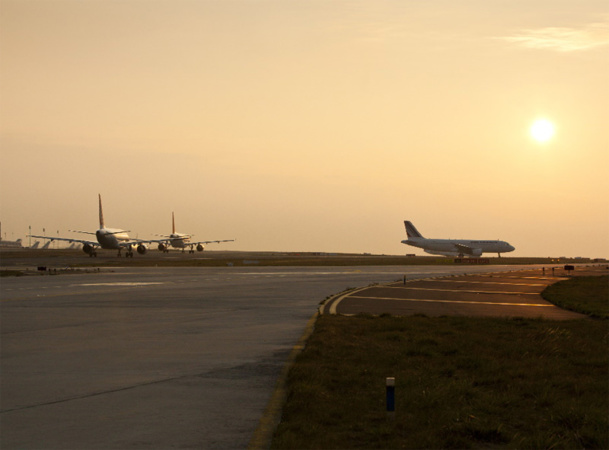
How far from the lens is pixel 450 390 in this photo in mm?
10938

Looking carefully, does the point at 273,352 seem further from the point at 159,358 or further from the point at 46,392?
the point at 46,392

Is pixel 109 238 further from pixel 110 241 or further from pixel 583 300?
pixel 583 300

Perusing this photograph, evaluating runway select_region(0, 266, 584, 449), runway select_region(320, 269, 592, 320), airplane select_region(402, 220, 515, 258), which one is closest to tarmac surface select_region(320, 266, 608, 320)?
runway select_region(320, 269, 592, 320)

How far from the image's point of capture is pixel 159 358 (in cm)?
1453

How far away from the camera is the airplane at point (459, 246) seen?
5394 inches

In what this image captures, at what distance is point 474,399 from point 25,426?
241 inches

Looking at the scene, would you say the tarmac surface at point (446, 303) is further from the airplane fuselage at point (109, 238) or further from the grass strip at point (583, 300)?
the airplane fuselage at point (109, 238)

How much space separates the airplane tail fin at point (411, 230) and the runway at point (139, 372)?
413 feet

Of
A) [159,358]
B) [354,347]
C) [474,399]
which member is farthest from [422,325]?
[474,399]

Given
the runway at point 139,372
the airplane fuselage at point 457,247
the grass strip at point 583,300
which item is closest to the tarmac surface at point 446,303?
the grass strip at point 583,300

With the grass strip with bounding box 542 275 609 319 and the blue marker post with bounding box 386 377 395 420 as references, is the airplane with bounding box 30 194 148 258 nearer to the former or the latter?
the grass strip with bounding box 542 275 609 319

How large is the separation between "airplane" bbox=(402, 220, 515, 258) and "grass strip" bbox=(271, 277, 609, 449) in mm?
120366

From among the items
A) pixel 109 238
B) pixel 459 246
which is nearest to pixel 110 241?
pixel 109 238

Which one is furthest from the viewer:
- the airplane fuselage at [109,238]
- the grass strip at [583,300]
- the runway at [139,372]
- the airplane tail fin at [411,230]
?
the airplane tail fin at [411,230]
